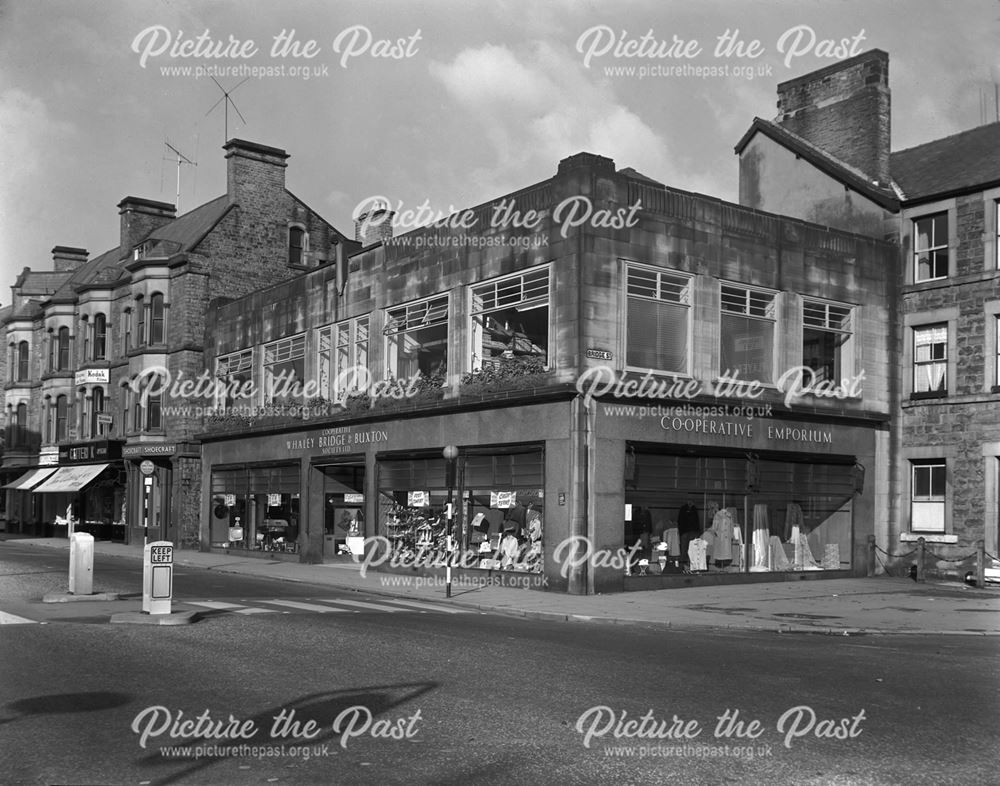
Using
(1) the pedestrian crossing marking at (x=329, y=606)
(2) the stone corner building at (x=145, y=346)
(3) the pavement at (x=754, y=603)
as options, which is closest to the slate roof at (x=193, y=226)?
(2) the stone corner building at (x=145, y=346)

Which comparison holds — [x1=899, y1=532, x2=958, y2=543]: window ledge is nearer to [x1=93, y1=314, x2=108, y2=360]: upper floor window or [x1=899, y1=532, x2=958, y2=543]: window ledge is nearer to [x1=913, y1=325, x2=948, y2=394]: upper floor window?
[x1=913, y1=325, x2=948, y2=394]: upper floor window

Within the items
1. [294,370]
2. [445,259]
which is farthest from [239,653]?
[294,370]

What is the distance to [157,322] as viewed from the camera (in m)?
42.6

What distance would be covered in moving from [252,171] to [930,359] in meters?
27.7

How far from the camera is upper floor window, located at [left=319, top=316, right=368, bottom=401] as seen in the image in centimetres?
3059

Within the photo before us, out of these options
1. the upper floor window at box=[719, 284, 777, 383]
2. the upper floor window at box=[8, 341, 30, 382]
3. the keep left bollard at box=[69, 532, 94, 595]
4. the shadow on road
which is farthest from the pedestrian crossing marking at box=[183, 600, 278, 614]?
the upper floor window at box=[8, 341, 30, 382]

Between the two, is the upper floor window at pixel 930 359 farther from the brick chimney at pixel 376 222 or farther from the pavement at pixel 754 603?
the brick chimney at pixel 376 222

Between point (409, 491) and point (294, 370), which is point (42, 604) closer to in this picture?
point (409, 491)

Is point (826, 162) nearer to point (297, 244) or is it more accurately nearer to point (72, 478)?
point (297, 244)

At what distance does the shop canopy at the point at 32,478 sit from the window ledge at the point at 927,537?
37885 mm

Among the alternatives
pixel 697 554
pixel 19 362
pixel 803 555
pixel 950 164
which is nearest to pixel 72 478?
pixel 19 362

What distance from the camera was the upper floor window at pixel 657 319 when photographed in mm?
23641

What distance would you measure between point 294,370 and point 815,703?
2657 centimetres

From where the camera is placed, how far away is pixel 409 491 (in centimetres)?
2792
